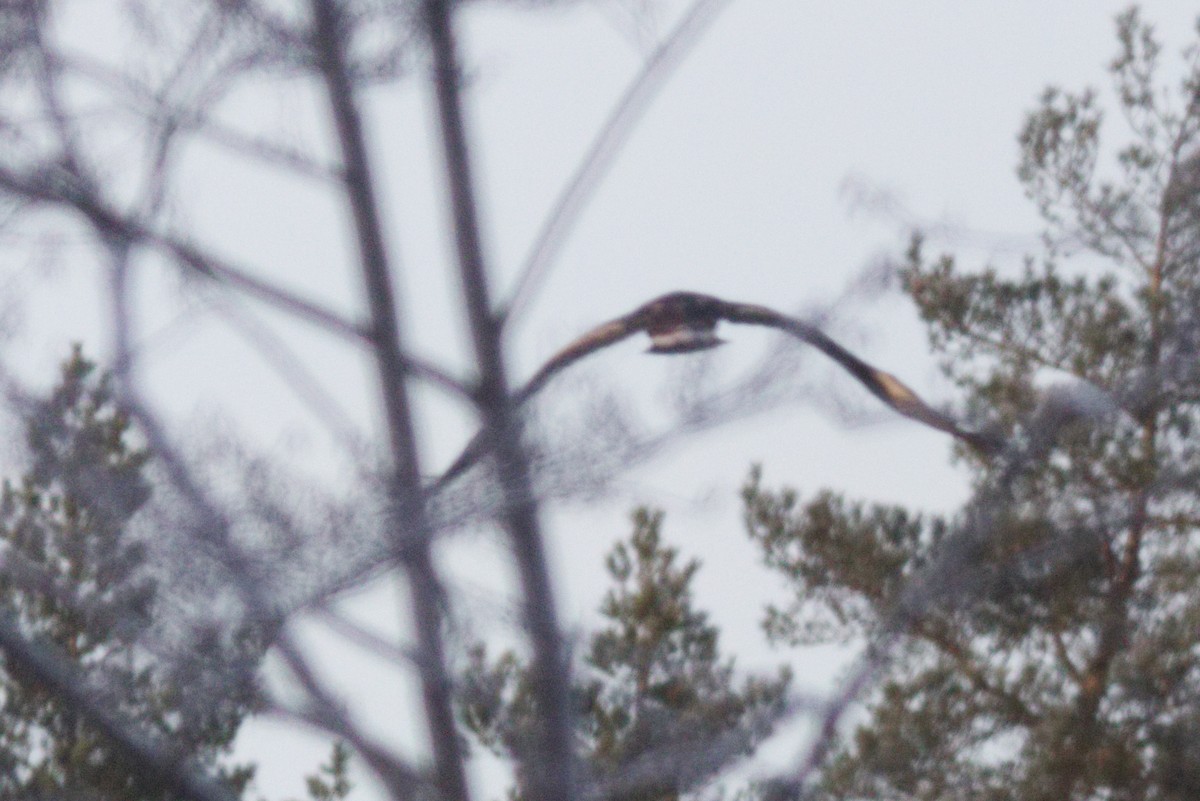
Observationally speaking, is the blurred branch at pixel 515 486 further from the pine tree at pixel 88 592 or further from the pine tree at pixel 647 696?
the pine tree at pixel 88 592

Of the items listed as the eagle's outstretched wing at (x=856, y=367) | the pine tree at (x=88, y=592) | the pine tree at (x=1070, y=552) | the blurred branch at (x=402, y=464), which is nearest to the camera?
the blurred branch at (x=402, y=464)

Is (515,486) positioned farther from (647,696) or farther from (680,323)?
(647,696)

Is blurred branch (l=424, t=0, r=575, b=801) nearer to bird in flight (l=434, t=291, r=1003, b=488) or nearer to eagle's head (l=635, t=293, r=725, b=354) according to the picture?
bird in flight (l=434, t=291, r=1003, b=488)

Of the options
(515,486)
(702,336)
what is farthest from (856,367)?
(515,486)

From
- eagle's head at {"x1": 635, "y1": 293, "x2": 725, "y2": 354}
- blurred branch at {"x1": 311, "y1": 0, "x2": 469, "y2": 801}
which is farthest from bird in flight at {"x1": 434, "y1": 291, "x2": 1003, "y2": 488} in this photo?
blurred branch at {"x1": 311, "y1": 0, "x2": 469, "y2": 801}

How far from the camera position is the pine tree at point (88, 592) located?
3.24 metres

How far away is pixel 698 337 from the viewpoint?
3.30 meters

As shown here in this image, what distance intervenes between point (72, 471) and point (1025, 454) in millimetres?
1911

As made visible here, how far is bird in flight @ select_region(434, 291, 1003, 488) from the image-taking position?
3.30 m

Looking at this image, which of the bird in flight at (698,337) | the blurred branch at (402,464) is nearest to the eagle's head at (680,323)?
the bird in flight at (698,337)

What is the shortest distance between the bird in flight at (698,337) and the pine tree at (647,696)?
401 mm

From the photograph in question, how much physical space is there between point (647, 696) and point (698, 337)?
1299 mm

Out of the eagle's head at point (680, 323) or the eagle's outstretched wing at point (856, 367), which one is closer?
the eagle's head at point (680, 323)

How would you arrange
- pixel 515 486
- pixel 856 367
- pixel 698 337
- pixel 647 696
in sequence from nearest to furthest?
pixel 515 486, pixel 698 337, pixel 856 367, pixel 647 696
